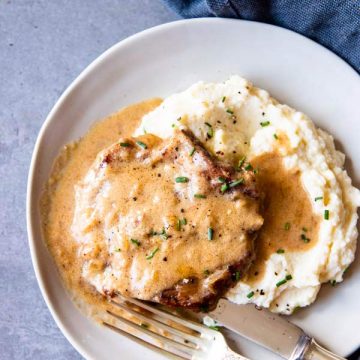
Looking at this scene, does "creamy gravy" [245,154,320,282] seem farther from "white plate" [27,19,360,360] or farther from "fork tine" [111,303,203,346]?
"fork tine" [111,303,203,346]

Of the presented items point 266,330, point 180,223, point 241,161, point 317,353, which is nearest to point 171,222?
point 180,223

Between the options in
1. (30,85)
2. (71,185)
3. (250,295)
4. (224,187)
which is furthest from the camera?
(30,85)

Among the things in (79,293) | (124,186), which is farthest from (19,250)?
(124,186)

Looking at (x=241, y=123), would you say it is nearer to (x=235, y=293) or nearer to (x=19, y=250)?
(x=235, y=293)

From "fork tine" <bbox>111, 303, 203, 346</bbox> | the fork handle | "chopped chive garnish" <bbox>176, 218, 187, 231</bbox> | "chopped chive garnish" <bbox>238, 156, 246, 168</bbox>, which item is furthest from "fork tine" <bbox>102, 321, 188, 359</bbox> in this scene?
"chopped chive garnish" <bbox>238, 156, 246, 168</bbox>

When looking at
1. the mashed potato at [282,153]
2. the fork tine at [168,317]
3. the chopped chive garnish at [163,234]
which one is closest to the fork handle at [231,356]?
the fork tine at [168,317]

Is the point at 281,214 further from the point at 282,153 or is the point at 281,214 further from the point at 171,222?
the point at 171,222
